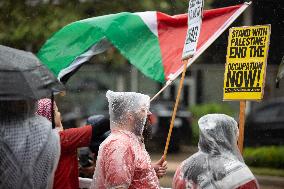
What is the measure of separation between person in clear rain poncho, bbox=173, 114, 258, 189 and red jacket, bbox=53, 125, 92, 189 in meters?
0.70

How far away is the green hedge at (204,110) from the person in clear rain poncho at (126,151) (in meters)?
10.7

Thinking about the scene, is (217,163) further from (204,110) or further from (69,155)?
(204,110)

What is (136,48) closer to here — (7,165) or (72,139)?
(72,139)

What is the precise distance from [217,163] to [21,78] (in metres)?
1.44

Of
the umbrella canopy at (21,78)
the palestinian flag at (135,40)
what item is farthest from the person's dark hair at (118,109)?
the palestinian flag at (135,40)

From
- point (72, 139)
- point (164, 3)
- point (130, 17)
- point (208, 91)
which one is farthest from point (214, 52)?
point (72, 139)

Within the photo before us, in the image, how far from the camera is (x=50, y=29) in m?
12.2

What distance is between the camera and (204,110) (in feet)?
52.3

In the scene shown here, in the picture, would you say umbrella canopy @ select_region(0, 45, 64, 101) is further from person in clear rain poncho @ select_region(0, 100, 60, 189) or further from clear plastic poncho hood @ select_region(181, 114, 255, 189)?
clear plastic poncho hood @ select_region(181, 114, 255, 189)

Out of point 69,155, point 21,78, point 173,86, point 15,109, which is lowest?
point 173,86

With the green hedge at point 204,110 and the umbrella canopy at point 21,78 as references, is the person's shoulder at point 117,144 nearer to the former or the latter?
the umbrella canopy at point 21,78

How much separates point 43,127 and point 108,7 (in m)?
9.54

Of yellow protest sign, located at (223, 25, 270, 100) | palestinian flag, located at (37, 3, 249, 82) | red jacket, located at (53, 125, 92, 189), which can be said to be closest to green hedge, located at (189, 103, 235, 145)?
palestinian flag, located at (37, 3, 249, 82)

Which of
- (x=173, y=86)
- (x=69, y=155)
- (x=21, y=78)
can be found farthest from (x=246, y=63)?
(x=173, y=86)
